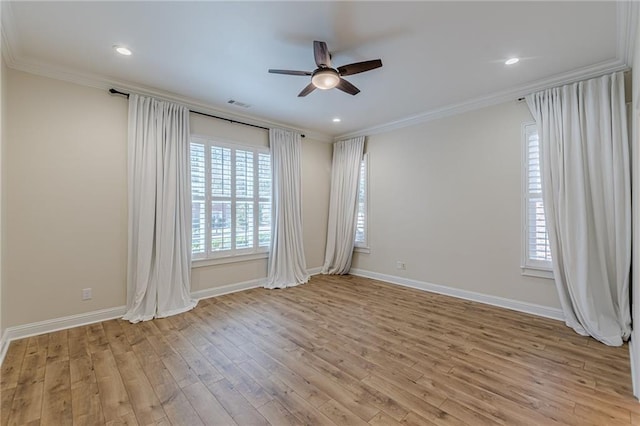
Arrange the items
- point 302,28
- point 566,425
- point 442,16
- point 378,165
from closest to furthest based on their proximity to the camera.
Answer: point 566,425 < point 442,16 < point 302,28 < point 378,165

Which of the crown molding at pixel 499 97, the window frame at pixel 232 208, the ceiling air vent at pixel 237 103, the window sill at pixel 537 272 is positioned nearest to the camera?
the crown molding at pixel 499 97

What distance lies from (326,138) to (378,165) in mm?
1342

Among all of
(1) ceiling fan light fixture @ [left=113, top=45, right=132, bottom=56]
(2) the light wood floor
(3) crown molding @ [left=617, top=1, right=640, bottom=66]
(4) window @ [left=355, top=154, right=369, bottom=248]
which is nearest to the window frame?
(2) the light wood floor

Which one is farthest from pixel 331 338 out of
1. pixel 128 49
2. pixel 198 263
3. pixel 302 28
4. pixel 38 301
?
pixel 128 49

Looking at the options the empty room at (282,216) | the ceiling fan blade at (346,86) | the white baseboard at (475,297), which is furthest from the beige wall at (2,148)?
the white baseboard at (475,297)

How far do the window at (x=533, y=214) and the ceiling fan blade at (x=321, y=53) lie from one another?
9.38 ft

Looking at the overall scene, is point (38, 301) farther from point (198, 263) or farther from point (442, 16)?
point (442, 16)

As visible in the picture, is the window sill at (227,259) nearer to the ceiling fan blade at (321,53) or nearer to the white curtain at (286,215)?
the white curtain at (286,215)

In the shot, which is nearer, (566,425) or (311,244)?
(566,425)

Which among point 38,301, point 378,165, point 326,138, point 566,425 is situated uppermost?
point 326,138

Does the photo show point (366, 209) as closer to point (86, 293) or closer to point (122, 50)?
point (122, 50)

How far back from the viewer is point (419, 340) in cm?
289

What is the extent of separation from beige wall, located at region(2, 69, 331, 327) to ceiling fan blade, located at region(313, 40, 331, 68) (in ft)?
8.66

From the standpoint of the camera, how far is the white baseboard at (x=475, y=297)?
3479 millimetres
